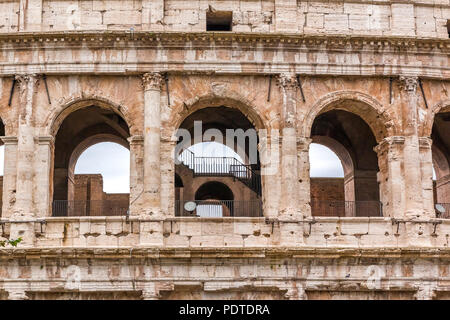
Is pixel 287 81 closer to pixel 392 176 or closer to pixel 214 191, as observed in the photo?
pixel 392 176

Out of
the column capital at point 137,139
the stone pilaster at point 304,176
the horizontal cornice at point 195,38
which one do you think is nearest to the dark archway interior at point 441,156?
the horizontal cornice at point 195,38

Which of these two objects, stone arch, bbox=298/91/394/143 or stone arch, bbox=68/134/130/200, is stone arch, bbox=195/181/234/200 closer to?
stone arch, bbox=68/134/130/200

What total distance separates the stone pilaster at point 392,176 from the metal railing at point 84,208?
250 inches

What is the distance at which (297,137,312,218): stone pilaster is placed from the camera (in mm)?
15719

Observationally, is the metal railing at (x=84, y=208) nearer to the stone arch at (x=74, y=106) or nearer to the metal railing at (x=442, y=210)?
the stone arch at (x=74, y=106)

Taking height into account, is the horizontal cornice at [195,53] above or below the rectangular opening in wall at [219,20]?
below

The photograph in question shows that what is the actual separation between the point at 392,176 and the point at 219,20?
5.13 meters

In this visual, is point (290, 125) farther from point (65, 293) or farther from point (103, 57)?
point (65, 293)

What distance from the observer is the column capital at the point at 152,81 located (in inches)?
625

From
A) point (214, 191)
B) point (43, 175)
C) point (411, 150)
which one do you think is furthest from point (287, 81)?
point (214, 191)

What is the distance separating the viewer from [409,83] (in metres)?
16.2

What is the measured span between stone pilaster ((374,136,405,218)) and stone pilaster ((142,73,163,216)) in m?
4.95

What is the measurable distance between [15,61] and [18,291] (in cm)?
486

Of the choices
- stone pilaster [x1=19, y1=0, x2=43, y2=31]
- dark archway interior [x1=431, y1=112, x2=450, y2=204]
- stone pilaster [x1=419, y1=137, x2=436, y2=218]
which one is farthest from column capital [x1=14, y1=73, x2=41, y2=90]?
dark archway interior [x1=431, y1=112, x2=450, y2=204]
